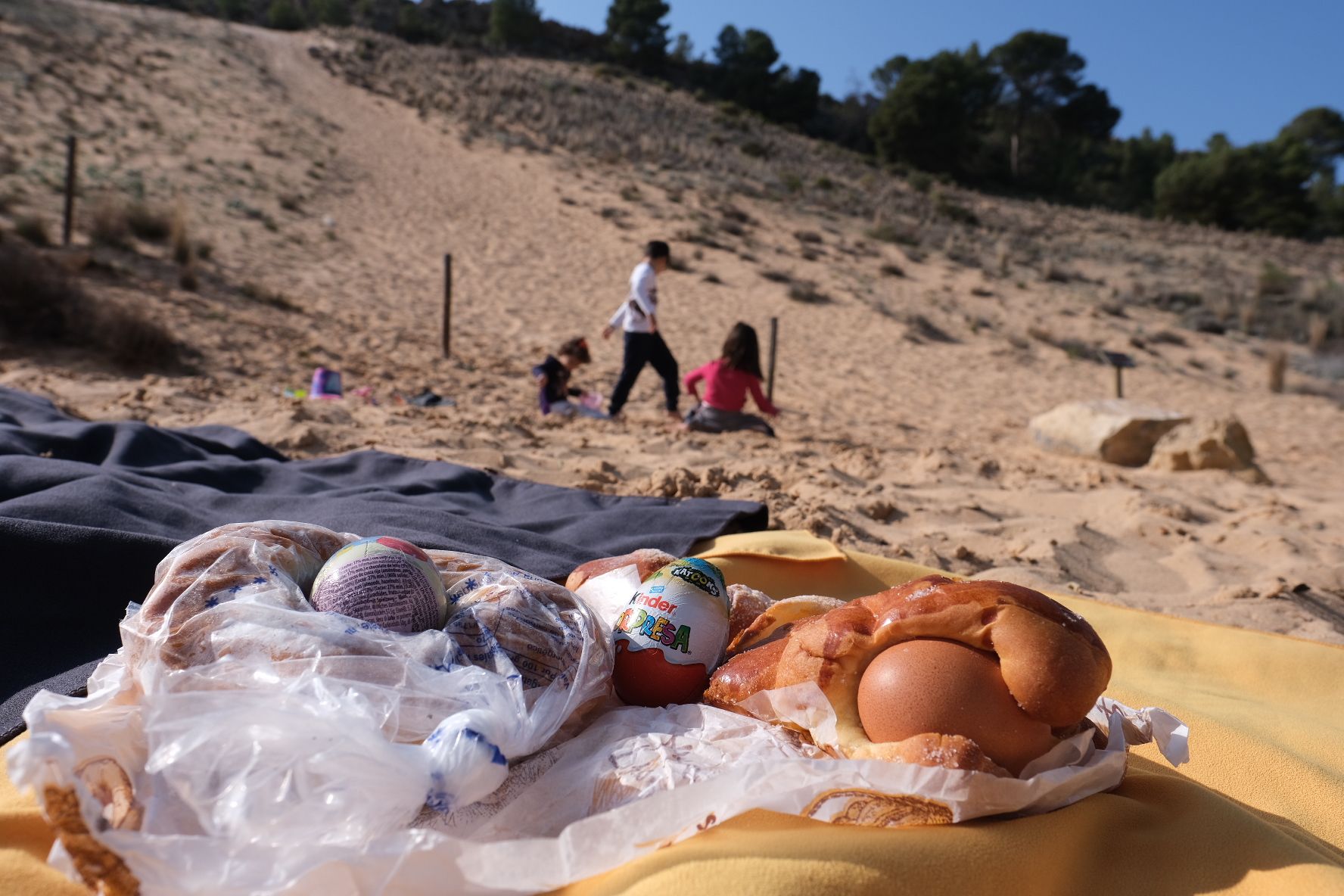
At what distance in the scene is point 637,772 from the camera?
1.54 metres

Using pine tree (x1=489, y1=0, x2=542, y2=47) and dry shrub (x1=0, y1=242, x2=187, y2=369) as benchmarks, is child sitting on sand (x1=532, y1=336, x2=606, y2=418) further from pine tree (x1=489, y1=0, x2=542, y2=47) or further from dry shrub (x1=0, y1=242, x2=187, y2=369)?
pine tree (x1=489, y1=0, x2=542, y2=47)

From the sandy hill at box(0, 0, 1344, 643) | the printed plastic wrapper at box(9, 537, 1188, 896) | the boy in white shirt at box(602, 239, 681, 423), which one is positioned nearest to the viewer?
the printed plastic wrapper at box(9, 537, 1188, 896)

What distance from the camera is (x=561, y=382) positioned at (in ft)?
23.3

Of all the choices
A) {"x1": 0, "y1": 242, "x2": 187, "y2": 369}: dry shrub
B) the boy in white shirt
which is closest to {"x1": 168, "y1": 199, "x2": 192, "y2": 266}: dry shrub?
{"x1": 0, "y1": 242, "x2": 187, "y2": 369}: dry shrub

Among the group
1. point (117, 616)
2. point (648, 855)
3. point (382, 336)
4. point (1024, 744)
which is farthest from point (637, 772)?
point (382, 336)

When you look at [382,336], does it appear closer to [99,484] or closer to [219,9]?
[99,484]

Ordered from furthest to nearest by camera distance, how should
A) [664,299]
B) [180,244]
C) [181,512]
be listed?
[664,299]
[180,244]
[181,512]

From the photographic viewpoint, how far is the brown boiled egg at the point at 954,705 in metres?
1.47

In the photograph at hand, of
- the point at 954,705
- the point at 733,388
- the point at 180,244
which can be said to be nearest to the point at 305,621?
the point at 954,705

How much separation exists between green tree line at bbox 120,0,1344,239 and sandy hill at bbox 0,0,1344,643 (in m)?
Answer: 8.59

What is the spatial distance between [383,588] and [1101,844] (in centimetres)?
140

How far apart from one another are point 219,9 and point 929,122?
110 ft

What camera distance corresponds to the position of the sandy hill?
15.0 ft

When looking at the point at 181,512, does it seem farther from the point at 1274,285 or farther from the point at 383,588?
the point at 1274,285
